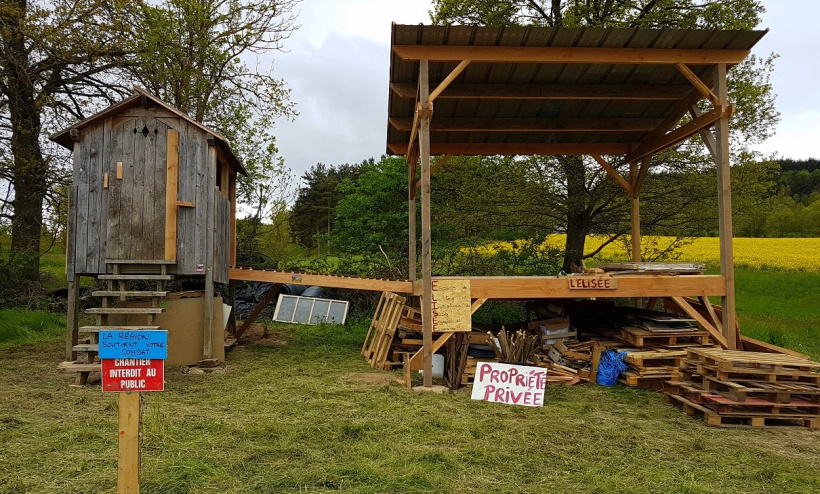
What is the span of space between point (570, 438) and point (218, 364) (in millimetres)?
6719

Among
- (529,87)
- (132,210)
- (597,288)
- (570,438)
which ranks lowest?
(570,438)

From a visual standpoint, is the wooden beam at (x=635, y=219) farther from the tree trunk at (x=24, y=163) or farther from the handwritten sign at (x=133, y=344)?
the tree trunk at (x=24, y=163)

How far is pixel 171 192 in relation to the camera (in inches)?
400

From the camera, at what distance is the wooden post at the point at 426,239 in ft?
28.6

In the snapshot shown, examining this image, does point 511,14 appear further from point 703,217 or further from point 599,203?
point 703,217

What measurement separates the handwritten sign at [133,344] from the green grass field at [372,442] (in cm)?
128

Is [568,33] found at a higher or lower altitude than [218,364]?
higher

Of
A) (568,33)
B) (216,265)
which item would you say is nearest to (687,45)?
(568,33)

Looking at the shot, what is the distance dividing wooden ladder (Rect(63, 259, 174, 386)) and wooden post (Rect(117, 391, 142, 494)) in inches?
200

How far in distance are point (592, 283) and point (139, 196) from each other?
7.89 metres

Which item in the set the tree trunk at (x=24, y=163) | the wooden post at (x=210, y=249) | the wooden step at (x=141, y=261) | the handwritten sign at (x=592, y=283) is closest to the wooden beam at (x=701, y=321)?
the handwritten sign at (x=592, y=283)

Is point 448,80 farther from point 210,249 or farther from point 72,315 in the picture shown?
point 72,315

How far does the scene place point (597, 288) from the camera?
9.20m

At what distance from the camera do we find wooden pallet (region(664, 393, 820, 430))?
6816 mm
